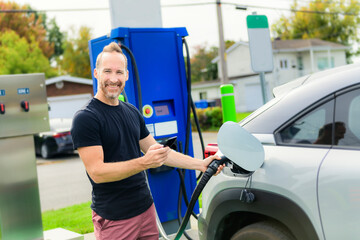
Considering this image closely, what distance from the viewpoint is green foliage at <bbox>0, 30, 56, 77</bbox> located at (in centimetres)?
3900

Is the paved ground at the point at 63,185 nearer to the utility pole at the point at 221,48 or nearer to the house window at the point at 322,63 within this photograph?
the utility pole at the point at 221,48

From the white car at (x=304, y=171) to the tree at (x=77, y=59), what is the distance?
49.8 m

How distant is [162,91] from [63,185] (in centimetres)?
576

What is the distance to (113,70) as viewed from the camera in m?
2.35

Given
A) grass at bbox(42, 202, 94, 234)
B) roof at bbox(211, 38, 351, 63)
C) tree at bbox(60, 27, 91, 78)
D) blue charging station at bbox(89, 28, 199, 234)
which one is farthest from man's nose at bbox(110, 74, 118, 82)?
tree at bbox(60, 27, 91, 78)

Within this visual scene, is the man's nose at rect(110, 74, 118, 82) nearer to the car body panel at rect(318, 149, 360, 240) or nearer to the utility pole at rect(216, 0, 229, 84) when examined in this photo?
the car body panel at rect(318, 149, 360, 240)

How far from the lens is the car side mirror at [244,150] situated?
7.68 feet

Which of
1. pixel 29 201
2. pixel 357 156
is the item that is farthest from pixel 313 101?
pixel 29 201

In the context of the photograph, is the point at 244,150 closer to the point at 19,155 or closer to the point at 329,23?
the point at 19,155

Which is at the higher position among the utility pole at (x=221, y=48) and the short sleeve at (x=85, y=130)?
the utility pole at (x=221, y=48)

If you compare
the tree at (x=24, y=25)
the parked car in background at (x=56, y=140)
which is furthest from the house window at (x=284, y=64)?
the parked car in background at (x=56, y=140)

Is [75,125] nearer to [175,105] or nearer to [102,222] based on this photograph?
[102,222]

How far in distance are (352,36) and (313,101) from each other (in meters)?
57.5

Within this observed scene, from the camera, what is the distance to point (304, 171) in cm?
224
